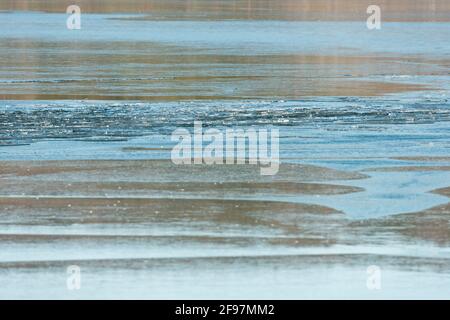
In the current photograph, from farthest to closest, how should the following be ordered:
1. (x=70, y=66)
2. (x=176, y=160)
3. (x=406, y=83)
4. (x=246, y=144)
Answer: (x=70, y=66)
(x=406, y=83)
(x=246, y=144)
(x=176, y=160)

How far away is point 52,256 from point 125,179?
118 inches

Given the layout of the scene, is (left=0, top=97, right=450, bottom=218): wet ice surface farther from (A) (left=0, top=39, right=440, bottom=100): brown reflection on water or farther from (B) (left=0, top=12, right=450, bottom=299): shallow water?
(A) (left=0, top=39, right=440, bottom=100): brown reflection on water

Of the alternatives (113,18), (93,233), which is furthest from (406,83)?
(113,18)

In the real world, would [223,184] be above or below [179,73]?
below

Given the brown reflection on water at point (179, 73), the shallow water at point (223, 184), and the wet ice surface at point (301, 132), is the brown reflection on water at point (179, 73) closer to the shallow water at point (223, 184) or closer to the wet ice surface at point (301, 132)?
the shallow water at point (223, 184)

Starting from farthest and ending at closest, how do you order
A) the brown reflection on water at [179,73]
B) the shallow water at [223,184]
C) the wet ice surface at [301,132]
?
the brown reflection on water at [179,73] < the wet ice surface at [301,132] < the shallow water at [223,184]

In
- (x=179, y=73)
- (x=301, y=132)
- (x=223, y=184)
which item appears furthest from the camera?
(x=179, y=73)

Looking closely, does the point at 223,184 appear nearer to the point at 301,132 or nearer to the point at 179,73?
the point at 301,132

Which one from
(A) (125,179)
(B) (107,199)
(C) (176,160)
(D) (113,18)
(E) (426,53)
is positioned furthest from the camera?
(D) (113,18)


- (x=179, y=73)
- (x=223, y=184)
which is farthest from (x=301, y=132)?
(x=179, y=73)

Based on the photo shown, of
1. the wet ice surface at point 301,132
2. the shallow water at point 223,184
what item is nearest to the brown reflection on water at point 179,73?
the shallow water at point 223,184

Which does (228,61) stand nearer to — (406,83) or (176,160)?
(406,83)

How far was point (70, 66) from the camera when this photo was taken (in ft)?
76.9

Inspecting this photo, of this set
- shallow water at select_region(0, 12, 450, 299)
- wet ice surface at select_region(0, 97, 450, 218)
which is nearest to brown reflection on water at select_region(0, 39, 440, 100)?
shallow water at select_region(0, 12, 450, 299)
